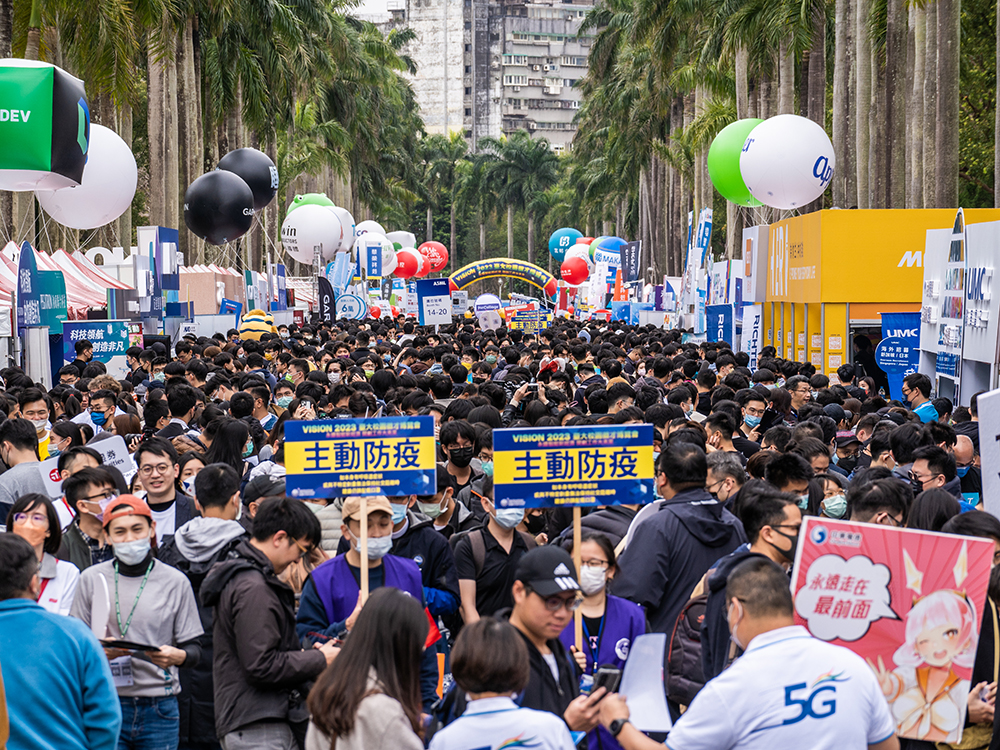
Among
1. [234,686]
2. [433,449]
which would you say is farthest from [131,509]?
[433,449]

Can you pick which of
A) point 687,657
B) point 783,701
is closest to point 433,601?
Result: point 687,657

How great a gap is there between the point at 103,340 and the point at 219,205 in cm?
825

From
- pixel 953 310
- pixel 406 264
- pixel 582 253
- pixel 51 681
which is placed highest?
pixel 582 253

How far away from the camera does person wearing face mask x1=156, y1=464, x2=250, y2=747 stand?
18.4ft

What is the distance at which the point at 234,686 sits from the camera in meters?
5.05

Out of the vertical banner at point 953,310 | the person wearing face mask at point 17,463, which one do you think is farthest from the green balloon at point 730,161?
the person wearing face mask at point 17,463

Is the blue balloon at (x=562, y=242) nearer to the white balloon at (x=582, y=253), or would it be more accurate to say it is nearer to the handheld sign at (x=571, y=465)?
the white balloon at (x=582, y=253)

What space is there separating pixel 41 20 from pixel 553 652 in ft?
77.9

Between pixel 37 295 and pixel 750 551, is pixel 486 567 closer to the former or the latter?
pixel 750 551

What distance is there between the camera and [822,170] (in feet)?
63.1

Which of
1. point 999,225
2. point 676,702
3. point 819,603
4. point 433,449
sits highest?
point 999,225

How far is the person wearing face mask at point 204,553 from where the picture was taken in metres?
5.60

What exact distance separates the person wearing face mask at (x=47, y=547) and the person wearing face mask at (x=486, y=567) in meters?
1.86

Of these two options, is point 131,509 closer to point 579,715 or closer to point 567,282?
point 579,715
